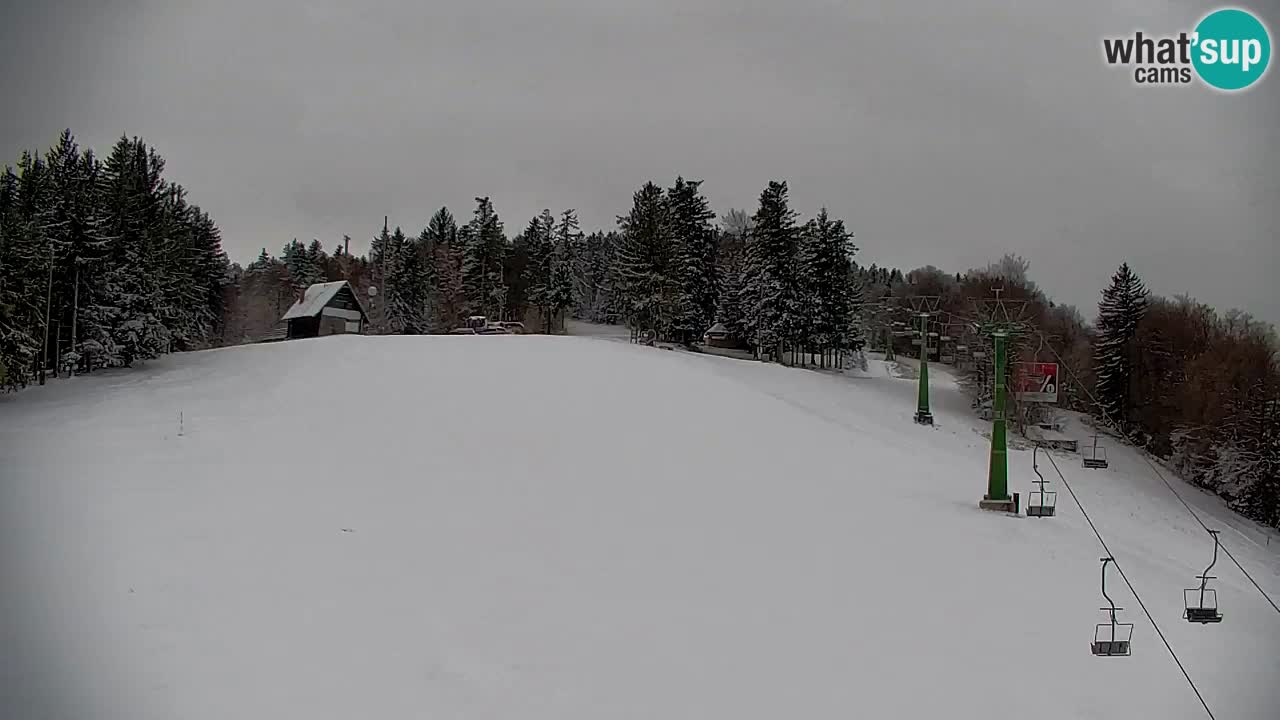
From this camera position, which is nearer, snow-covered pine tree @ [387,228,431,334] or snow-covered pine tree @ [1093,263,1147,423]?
snow-covered pine tree @ [1093,263,1147,423]

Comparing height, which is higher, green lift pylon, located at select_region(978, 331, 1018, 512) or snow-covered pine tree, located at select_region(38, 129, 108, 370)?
snow-covered pine tree, located at select_region(38, 129, 108, 370)

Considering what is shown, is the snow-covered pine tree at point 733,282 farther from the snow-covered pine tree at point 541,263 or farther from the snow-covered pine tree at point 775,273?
the snow-covered pine tree at point 541,263

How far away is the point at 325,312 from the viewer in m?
48.7

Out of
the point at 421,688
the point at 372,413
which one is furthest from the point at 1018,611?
the point at 372,413

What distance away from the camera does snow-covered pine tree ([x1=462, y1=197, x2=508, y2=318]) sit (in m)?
60.7

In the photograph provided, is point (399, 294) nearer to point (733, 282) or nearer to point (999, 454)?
point (733, 282)

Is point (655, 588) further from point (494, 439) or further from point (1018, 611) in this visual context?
point (494, 439)

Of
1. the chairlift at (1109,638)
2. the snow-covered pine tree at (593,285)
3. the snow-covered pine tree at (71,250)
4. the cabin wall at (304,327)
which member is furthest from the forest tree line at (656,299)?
the snow-covered pine tree at (593,285)

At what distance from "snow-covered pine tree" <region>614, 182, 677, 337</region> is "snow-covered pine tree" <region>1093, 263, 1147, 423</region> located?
24.3 m

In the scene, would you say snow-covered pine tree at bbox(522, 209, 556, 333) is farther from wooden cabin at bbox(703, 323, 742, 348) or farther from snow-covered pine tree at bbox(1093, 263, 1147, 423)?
snow-covered pine tree at bbox(1093, 263, 1147, 423)

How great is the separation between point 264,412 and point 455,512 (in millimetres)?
9459

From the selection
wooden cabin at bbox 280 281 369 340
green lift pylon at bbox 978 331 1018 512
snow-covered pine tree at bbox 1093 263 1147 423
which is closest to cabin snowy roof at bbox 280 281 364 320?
wooden cabin at bbox 280 281 369 340

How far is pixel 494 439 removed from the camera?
17.0 meters

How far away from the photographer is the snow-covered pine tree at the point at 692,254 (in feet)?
172
